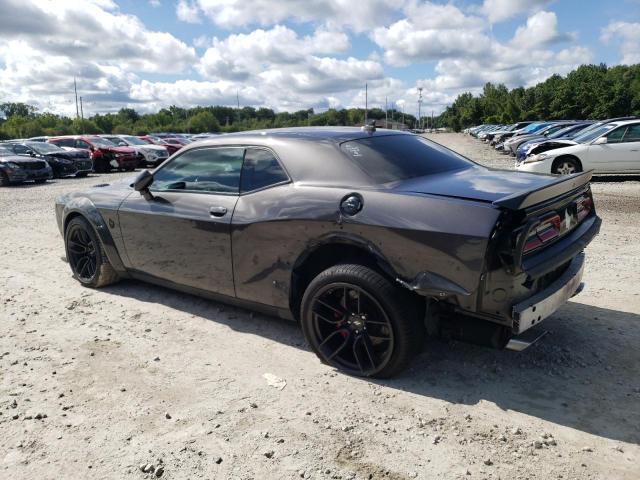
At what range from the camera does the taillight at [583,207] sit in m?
3.51

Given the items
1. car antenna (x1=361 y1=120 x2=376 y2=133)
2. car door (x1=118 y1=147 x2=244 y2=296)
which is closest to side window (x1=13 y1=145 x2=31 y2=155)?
car door (x1=118 y1=147 x2=244 y2=296)

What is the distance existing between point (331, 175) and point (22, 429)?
230cm

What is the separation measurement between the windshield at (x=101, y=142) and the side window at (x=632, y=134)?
1788cm

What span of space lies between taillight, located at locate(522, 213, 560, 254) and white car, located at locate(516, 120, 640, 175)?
928cm

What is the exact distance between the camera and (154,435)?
274cm

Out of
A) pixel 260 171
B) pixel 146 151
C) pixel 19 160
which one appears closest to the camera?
pixel 260 171

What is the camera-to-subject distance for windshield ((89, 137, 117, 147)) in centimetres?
2068

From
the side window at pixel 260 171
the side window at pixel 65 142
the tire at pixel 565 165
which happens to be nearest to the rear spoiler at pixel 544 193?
the side window at pixel 260 171

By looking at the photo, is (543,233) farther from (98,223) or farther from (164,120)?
(164,120)

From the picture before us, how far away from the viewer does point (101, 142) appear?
21125 mm

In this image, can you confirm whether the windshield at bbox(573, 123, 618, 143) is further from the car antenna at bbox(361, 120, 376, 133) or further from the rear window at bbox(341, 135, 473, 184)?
the car antenna at bbox(361, 120, 376, 133)

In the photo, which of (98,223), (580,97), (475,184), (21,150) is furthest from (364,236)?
(580,97)

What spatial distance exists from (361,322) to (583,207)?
1795mm

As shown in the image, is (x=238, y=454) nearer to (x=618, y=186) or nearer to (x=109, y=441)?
(x=109, y=441)
